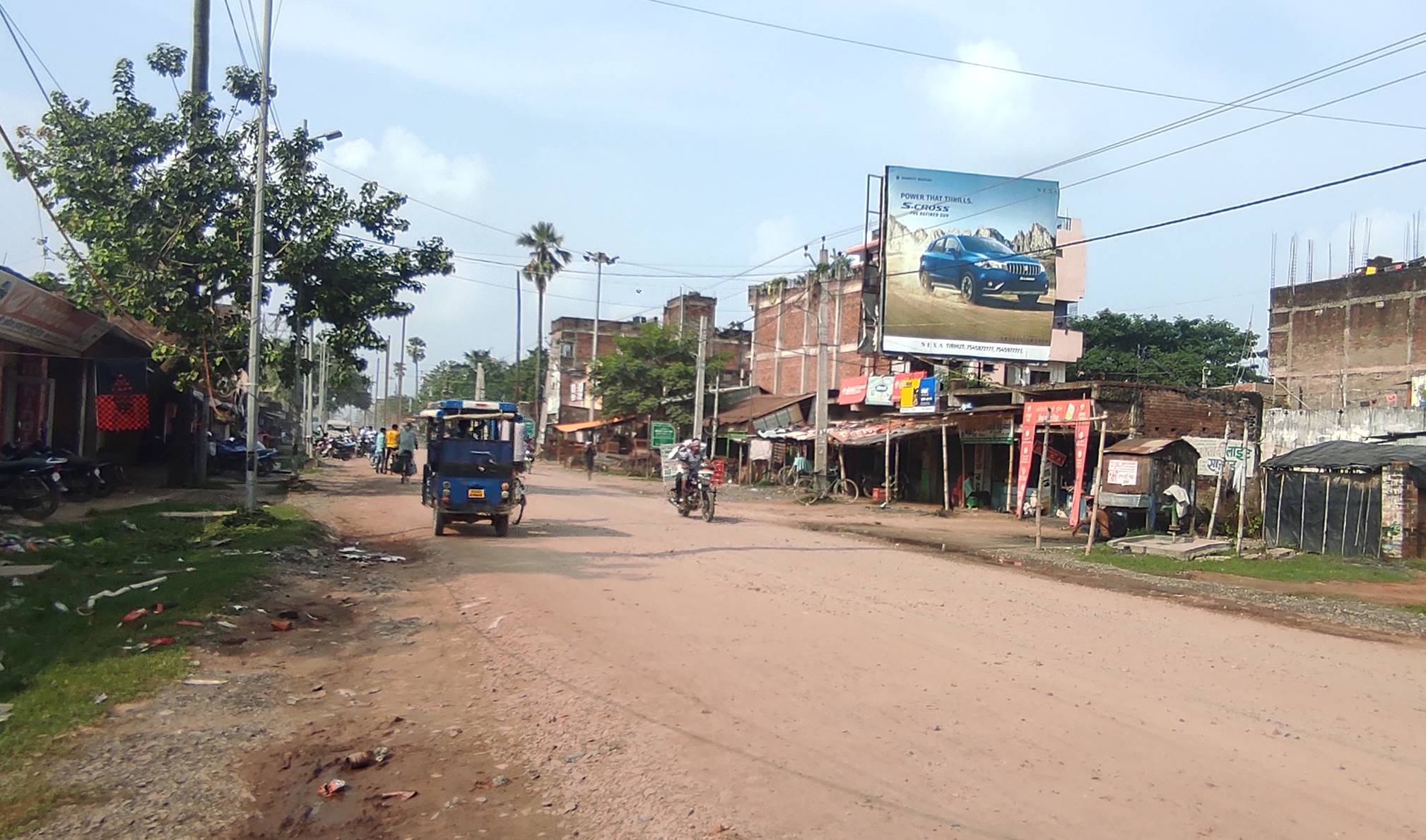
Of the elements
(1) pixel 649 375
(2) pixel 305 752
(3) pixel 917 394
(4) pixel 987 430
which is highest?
(1) pixel 649 375

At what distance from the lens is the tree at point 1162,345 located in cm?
6075

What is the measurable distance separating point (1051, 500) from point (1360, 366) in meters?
21.4

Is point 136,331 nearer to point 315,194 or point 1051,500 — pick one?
point 315,194

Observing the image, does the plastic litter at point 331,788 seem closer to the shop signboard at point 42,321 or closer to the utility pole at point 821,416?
the shop signboard at point 42,321

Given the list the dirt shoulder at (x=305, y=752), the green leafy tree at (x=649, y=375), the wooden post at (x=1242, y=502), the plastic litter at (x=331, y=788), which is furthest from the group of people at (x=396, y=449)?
the plastic litter at (x=331, y=788)

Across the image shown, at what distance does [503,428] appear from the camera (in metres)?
18.1

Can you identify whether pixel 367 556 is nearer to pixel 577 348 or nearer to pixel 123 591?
pixel 123 591

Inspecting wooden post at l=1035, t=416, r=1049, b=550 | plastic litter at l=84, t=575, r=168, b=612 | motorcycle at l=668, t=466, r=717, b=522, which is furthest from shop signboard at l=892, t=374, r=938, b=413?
plastic litter at l=84, t=575, r=168, b=612

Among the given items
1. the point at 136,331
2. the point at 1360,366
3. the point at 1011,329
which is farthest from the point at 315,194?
the point at 1360,366

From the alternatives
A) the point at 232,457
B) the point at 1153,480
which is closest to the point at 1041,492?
the point at 1153,480

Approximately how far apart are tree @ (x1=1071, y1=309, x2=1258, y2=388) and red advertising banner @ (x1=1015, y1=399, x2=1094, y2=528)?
33.6 metres

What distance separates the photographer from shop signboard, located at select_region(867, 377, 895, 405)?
3844cm

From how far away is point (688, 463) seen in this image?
23578 millimetres

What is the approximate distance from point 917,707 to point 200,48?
2340cm
